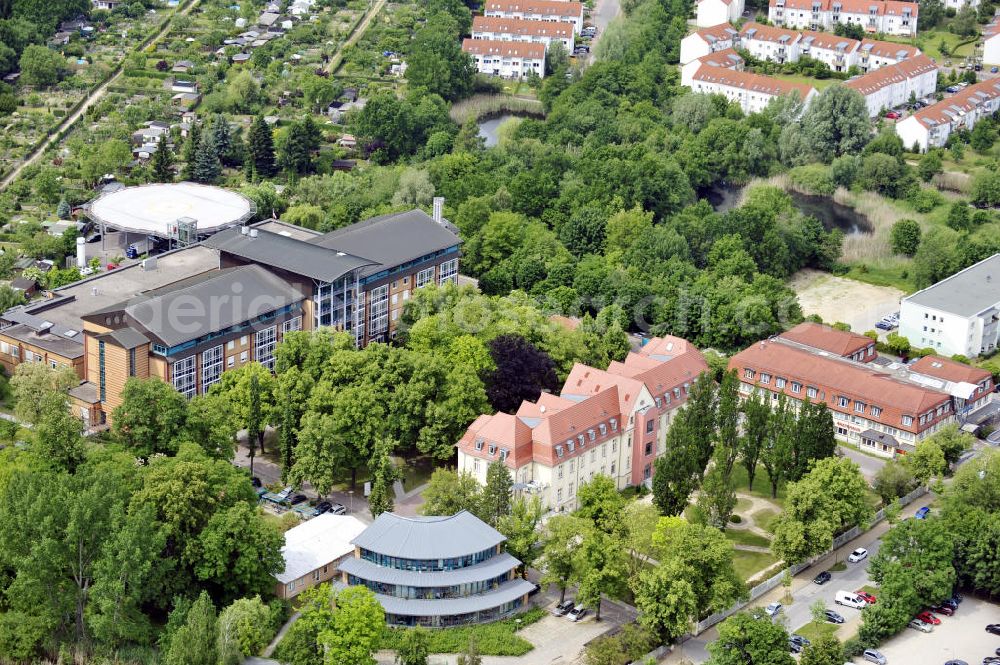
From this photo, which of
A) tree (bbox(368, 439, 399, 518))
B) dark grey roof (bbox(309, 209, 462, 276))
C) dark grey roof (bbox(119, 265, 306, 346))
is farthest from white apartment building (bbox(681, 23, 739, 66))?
tree (bbox(368, 439, 399, 518))

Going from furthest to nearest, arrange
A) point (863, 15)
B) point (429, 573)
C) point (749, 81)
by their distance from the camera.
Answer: point (863, 15)
point (749, 81)
point (429, 573)

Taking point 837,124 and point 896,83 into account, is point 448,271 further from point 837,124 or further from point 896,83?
point 896,83

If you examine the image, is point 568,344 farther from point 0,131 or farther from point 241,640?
point 0,131

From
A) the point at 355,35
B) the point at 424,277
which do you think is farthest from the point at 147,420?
the point at 355,35

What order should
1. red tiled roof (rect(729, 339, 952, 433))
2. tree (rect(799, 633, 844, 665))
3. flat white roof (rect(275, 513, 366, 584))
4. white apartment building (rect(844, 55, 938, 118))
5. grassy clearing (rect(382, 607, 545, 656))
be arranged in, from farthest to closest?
white apartment building (rect(844, 55, 938, 118)), red tiled roof (rect(729, 339, 952, 433)), flat white roof (rect(275, 513, 366, 584)), grassy clearing (rect(382, 607, 545, 656)), tree (rect(799, 633, 844, 665))

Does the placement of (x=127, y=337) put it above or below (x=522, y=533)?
above

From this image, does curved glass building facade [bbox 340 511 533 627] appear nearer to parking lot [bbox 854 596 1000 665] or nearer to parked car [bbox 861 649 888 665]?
parked car [bbox 861 649 888 665]
